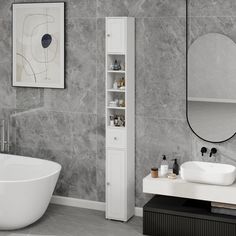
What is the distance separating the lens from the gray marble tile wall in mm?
5281

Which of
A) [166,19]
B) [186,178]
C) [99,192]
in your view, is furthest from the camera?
[99,192]

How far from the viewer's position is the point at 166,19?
17.4ft

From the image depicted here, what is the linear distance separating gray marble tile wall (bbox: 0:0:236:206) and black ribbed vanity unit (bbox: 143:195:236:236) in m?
0.51

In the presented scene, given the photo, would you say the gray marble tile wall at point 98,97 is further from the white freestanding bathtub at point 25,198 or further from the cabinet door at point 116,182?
the white freestanding bathtub at point 25,198

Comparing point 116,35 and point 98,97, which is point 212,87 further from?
point 98,97

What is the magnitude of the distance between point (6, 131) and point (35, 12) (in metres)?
1.45

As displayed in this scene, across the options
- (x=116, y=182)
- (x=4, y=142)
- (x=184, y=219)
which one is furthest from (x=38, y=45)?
(x=184, y=219)

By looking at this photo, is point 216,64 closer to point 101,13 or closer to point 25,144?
point 101,13

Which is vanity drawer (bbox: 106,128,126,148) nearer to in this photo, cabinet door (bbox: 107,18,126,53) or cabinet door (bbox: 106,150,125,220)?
cabinet door (bbox: 106,150,125,220)

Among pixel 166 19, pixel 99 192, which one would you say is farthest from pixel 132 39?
pixel 99 192

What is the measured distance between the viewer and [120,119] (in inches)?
216

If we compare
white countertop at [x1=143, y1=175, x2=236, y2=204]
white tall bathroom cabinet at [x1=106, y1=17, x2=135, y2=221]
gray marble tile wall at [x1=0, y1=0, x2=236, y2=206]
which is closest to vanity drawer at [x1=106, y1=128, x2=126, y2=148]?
white tall bathroom cabinet at [x1=106, y1=17, x2=135, y2=221]

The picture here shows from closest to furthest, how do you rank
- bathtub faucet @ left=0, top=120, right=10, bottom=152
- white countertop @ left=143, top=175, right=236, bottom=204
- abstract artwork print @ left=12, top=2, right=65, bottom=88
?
1. white countertop @ left=143, top=175, right=236, bottom=204
2. abstract artwork print @ left=12, top=2, right=65, bottom=88
3. bathtub faucet @ left=0, top=120, right=10, bottom=152

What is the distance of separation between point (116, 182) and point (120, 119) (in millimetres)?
662
